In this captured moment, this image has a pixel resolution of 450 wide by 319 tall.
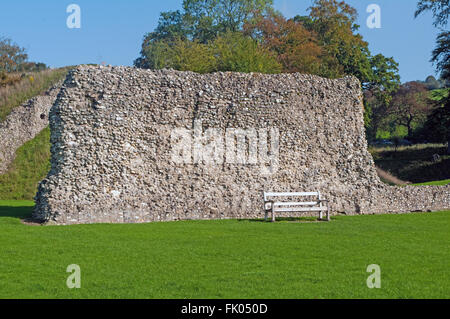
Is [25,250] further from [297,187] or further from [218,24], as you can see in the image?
[218,24]

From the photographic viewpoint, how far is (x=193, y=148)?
19.5m

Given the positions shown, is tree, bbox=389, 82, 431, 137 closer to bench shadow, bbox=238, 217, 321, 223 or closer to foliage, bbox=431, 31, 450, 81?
foliage, bbox=431, 31, 450, 81

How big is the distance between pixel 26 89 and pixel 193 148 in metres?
26.6

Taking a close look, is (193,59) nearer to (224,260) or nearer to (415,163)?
(415,163)

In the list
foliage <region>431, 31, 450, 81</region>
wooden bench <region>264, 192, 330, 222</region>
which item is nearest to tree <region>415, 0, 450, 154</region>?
foliage <region>431, 31, 450, 81</region>

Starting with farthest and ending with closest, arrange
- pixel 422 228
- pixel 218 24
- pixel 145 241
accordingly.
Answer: pixel 218 24
pixel 422 228
pixel 145 241

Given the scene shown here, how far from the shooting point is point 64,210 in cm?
1722

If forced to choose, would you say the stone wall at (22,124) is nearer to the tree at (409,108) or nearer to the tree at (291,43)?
the tree at (291,43)

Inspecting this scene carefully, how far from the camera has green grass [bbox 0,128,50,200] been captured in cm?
3172

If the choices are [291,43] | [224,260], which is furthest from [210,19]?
[224,260]

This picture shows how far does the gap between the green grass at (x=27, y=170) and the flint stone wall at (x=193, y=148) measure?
14795 mm
